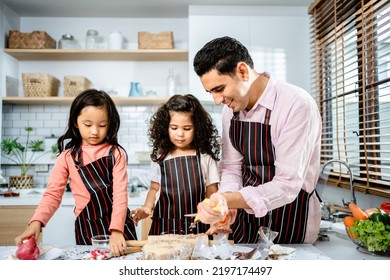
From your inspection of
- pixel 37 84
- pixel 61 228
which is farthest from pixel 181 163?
pixel 37 84

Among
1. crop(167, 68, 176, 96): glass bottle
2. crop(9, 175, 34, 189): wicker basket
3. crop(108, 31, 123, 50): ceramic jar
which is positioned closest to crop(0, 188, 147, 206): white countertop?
crop(9, 175, 34, 189): wicker basket

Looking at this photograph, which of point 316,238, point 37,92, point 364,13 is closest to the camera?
point 316,238

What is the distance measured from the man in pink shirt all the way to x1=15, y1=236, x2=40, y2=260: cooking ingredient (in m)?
0.31

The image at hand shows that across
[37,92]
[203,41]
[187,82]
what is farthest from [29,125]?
[203,41]

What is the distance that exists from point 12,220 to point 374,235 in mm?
1421

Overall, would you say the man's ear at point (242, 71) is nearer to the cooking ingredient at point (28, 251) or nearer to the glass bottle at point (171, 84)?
the cooking ingredient at point (28, 251)

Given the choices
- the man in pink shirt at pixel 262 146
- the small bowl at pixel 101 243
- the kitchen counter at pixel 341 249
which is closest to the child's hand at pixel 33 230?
the small bowl at pixel 101 243

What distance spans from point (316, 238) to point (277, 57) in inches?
48.0

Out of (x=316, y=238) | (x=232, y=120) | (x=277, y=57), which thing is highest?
(x=277, y=57)

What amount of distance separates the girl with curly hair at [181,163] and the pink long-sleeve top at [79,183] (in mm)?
174

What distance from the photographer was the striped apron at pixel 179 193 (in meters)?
1.12

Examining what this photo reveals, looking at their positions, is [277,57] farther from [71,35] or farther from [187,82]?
[71,35]

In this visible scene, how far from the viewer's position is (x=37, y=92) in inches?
79.6

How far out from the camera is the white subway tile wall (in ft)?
7.22
